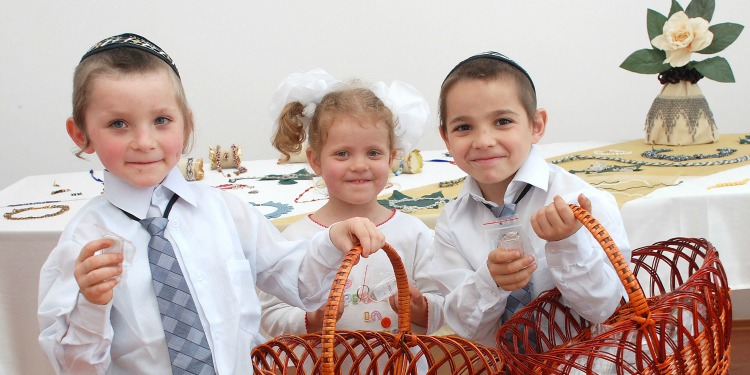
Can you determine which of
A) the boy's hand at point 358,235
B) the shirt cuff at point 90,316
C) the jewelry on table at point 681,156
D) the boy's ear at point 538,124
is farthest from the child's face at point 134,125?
the jewelry on table at point 681,156

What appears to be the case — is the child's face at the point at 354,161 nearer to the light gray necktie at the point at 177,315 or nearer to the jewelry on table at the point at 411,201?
the jewelry on table at the point at 411,201

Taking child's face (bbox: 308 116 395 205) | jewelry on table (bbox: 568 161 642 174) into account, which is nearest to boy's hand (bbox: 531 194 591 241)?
child's face (bbox: 308 116 395 205)

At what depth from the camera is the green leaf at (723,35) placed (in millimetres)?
3119

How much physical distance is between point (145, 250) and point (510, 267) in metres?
0.73

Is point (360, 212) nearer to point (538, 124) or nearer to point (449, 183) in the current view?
point (538, 124)

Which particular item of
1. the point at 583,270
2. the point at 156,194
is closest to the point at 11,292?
the point at 156,194

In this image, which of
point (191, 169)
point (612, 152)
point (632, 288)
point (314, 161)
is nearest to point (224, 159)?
point (191, 169)

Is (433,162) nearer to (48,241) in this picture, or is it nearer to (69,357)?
(48,241)

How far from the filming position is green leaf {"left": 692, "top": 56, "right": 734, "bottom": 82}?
3.11m

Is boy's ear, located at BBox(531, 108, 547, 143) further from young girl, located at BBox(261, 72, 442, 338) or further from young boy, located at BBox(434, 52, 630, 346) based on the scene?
young girl, located at BBox(261, 72, 442, 338)

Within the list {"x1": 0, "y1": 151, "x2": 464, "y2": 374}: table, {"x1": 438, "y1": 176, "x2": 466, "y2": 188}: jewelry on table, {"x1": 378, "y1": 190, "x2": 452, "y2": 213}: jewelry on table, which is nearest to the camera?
{"x1": 0, "y1": 151, "x2": 464, "y2": 374}: table

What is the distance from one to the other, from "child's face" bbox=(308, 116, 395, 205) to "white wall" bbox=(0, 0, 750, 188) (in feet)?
9.24

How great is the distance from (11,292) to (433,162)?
1.67 meters

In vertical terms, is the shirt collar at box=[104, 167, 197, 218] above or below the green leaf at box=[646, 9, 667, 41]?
below
